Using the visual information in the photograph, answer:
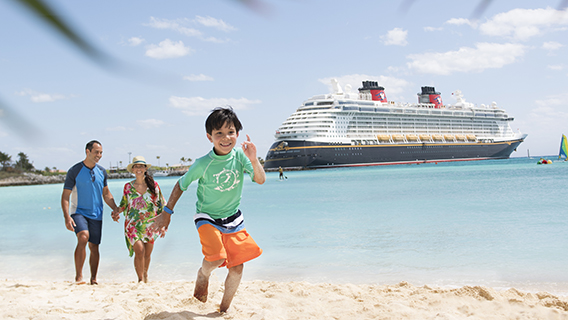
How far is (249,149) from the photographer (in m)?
2.80

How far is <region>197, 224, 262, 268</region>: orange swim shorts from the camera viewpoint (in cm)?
282

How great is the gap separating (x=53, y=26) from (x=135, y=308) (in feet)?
10.5

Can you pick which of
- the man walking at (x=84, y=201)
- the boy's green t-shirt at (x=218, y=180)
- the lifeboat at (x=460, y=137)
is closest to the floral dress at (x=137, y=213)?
the man walking at (x=84, y=201)

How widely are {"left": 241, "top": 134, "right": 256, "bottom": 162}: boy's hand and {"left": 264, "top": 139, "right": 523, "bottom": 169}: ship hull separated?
45.7 meters

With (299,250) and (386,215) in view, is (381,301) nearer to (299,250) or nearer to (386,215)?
(299,250)

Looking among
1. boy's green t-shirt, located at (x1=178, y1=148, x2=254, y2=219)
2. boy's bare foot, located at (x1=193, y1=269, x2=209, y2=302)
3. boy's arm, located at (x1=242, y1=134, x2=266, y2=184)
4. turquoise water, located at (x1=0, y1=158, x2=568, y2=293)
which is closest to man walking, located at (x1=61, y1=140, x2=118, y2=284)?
turquoise water, located at (x1=0, y1=158, x2=568, y2=293)

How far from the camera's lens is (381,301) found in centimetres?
349

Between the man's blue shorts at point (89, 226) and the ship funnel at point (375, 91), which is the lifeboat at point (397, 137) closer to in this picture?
the ship funnel at point (375, 91)

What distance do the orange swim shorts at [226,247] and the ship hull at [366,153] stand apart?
45616mm

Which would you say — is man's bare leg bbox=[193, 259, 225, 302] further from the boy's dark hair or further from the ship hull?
the ship hull

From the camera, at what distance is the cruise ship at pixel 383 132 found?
164 ft

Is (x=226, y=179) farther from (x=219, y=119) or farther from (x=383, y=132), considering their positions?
(x=383, y=132)

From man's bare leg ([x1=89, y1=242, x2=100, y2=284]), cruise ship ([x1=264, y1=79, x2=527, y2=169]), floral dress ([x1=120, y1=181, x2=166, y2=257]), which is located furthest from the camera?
cruise ship ([x1=264, y1=79, x2=527, y2=169])

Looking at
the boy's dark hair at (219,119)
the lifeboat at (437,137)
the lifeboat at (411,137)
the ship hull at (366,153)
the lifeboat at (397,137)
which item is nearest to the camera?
the boy's dark hair at (219,119)
